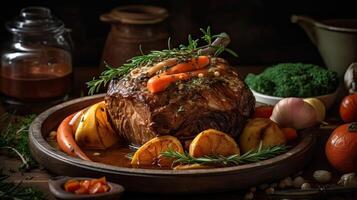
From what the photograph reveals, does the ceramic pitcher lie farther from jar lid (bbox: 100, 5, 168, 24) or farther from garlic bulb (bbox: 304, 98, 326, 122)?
jar lid (bbox: 100, 5, 168, 24)

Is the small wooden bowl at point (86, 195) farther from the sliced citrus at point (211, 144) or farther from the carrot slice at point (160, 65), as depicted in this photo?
the carrot slice at point (160, 65)

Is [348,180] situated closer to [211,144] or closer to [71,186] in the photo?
[211,144]

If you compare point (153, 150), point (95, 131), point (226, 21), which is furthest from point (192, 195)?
point (226, 21)

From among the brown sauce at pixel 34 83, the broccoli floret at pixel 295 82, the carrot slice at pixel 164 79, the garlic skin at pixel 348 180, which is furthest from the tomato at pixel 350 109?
the brown sauce at pixel 34 83

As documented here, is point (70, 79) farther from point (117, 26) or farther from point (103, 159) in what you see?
point (103, 159)

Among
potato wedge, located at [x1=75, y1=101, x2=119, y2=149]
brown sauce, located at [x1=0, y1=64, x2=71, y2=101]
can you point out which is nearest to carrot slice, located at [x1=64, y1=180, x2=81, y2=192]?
potato wedge, located at [x1=75, y1=101, x2=119, y2=149]

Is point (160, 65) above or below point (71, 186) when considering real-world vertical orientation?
above
